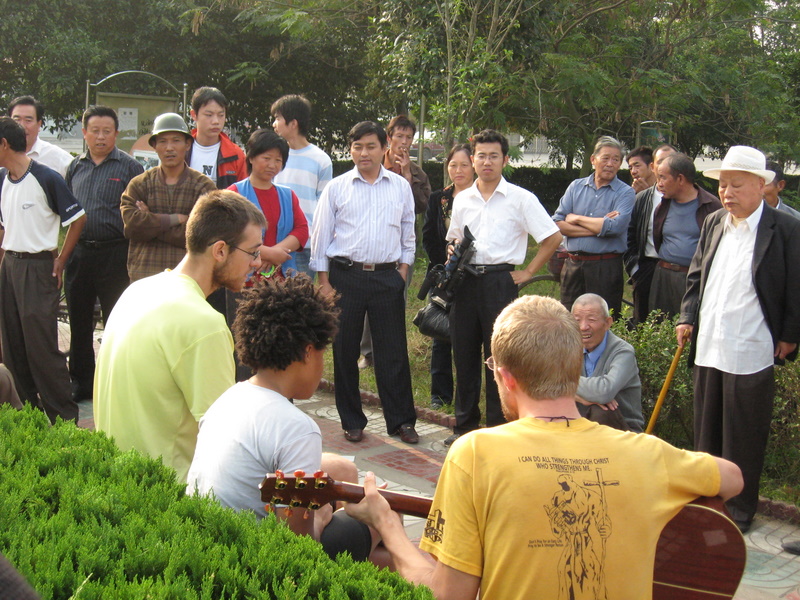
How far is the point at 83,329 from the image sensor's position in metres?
7.33

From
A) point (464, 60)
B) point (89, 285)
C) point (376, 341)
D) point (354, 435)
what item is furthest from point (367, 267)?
point (464, 60)

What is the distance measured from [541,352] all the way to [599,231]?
5.01 meters

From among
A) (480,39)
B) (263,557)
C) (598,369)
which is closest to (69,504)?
(263,557)

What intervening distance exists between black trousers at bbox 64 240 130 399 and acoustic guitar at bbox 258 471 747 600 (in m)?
4.85

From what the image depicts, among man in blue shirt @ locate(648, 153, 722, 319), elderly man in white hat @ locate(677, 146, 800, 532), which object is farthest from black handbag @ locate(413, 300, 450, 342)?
elderly man in white hat @ locate(677, 146, 800, 532)

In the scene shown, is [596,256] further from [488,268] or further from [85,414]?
[85,414]

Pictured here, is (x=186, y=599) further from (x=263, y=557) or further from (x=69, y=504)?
(x=69, y=504)

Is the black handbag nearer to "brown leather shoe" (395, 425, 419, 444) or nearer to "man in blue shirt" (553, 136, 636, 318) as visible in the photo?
"brown leather shoe" (395, 425, 419, 444)

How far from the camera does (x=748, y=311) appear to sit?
501 centimetres

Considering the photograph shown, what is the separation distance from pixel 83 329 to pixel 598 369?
434 cm

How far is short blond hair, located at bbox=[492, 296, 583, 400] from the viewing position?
2531mm

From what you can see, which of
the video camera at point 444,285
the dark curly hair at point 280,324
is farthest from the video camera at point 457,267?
the dark curly hair at point 280,324

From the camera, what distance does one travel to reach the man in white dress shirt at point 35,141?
26.1 feet

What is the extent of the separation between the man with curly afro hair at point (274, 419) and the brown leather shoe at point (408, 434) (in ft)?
10.7
